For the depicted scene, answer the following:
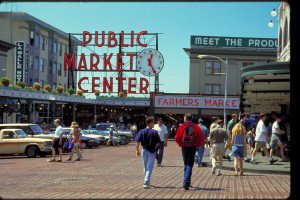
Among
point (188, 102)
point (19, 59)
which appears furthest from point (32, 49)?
point (188, 102)

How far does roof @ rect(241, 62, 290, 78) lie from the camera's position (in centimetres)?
1633

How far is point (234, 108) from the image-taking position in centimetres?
5300

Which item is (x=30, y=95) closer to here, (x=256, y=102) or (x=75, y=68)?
(x=256, y=102)

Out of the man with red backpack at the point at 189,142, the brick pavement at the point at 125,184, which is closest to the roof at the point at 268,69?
the brick pavement at the point at 125,184

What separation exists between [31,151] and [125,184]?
1182cm

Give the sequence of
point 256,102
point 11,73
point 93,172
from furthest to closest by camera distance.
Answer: point 11,73 < point 256,102 < point 93,172

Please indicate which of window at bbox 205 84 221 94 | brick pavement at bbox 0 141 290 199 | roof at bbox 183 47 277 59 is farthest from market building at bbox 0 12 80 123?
brick pavement at bbox 0 141 290 199

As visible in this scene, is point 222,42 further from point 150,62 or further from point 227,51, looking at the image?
point 150,62

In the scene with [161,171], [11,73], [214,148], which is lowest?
[161,171]

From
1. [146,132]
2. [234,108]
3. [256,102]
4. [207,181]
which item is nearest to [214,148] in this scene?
[207,181]

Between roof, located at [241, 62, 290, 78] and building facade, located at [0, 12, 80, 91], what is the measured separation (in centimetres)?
3366

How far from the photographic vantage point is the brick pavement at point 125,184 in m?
9.78

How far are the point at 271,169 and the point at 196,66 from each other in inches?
1802

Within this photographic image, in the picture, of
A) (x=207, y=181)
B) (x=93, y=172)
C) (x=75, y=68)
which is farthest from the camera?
(x=75, y=68)
